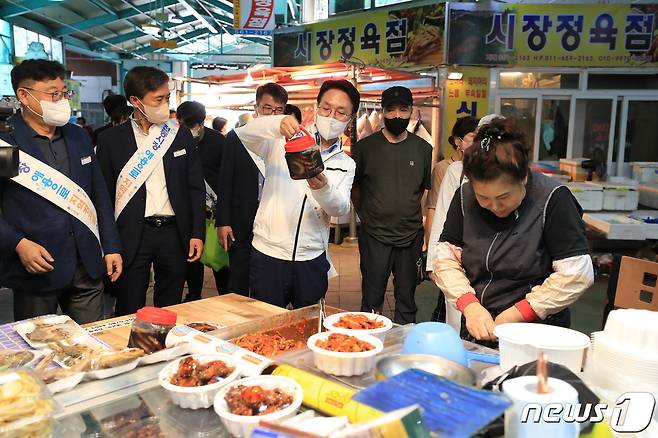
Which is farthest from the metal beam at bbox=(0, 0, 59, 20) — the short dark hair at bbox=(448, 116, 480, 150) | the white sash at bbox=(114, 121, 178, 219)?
the short dark hair at bbox=(448, 116, 480, 150)

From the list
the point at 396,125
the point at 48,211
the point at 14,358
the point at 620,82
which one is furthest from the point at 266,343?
the point at 620,82

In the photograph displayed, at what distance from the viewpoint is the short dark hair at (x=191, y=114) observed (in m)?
4.21

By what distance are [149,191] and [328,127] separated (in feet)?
3.48

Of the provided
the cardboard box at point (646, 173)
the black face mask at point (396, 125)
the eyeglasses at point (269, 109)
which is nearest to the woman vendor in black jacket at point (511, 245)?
the black face mask at point (396, 125)

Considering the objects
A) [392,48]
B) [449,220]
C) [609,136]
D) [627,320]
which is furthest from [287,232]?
[609,136]

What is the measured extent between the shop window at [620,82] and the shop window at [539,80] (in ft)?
0.81

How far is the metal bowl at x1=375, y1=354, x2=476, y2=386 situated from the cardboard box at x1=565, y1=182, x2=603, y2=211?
440cm

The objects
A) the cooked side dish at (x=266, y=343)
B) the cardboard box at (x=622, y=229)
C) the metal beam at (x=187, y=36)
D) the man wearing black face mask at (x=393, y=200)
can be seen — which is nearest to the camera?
the cooked side dish at (x=266, y=343)

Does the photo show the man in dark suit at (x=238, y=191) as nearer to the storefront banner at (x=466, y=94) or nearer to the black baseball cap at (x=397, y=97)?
the black baseball cap at (x=397, y=97)

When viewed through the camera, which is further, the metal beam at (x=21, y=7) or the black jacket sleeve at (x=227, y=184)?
the metal beam at (x=21, y=7)

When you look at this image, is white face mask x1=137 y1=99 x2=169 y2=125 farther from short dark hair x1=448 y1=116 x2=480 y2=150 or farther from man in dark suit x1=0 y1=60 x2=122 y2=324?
short dark hair x1=448 y1=116 x2=480 y2=150

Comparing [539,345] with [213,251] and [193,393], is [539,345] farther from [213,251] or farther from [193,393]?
[213,251]

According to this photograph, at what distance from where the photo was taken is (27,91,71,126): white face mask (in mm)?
2375

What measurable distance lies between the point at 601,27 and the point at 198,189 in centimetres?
667
